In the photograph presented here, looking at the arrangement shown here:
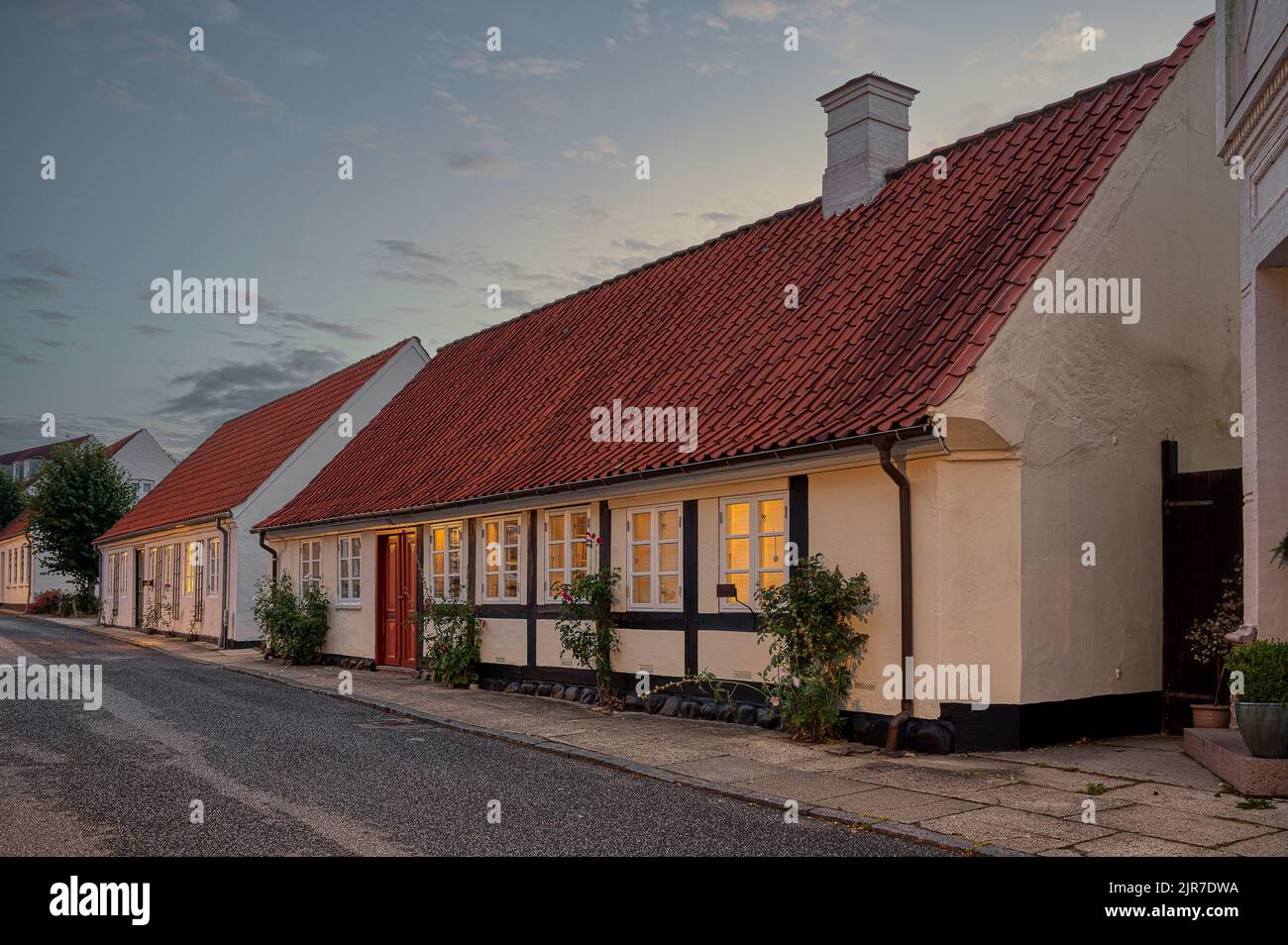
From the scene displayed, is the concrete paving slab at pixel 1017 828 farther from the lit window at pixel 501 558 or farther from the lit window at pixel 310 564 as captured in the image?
the lit window at pixel 310 564

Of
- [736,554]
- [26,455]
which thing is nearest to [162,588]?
[736,554]

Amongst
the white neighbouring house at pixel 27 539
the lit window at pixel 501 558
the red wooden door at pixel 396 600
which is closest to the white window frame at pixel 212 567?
the red wooden door at pixel 396 600

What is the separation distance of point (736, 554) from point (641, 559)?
1.68 metres

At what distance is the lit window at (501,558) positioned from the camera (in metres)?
15.5

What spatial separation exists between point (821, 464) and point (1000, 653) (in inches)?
91.5

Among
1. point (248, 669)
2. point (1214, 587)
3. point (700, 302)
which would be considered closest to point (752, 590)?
point (1214, 587)

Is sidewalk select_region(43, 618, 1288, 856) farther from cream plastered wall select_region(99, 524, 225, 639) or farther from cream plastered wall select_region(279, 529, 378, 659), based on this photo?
cream plastered wall select_region(99, 524, 225, 639)

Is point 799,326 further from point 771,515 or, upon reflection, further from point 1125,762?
point 1125,762

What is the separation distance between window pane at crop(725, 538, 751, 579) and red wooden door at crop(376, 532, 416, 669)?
7748 mm

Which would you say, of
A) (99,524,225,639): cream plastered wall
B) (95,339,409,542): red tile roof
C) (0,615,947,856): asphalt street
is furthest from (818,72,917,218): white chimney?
(99,524,225,639): cream plastered wall

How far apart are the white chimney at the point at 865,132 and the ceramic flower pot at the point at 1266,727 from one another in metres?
8.57

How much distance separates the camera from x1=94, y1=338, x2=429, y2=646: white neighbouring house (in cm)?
2481
